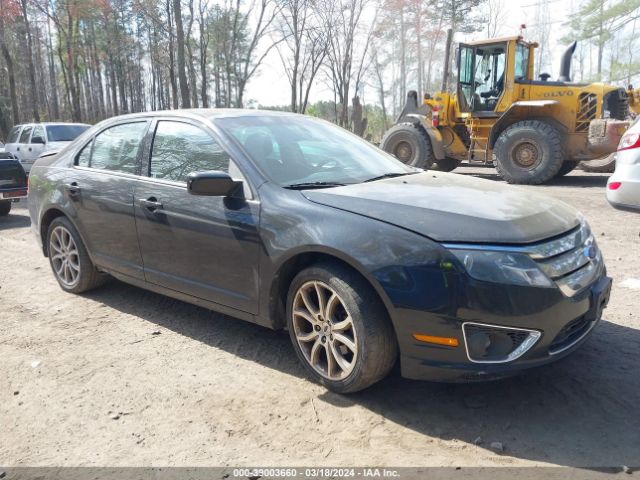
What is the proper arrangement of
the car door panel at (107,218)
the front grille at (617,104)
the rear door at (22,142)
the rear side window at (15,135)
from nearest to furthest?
the car door panel at (107,218) < the front grille at (617,104) < the rear door at (22,142) < the rear side window at (15,135)

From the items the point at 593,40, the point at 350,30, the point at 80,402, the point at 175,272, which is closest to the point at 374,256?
the point at 175,272

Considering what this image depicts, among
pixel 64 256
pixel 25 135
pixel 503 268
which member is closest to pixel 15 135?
pixel 25 135

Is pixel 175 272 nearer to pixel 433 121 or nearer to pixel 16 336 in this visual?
pixel 16 336

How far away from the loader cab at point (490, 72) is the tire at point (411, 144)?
1176mm

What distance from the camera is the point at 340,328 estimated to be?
2783 millimetres

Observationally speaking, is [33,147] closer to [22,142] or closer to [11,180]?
[22,142]

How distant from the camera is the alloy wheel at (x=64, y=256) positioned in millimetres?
4617

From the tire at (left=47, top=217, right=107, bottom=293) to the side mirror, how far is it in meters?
1.90

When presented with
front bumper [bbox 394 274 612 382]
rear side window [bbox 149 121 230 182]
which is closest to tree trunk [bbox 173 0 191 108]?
rear side window [bbox 149 121 230 182]

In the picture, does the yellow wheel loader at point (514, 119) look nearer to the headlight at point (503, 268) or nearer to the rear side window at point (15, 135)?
the headlight at point (503, 268)

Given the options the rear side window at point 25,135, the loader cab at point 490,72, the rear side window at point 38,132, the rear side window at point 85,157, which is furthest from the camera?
the rear side window at point 25,135

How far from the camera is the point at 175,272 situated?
11.9 feet

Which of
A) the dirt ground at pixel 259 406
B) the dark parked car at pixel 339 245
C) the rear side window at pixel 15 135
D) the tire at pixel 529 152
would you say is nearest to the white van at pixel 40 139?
the rear side window at pixel 15 135

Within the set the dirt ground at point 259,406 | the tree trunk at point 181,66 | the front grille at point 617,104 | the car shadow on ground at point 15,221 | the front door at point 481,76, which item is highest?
the tree trunk at point 181,66
